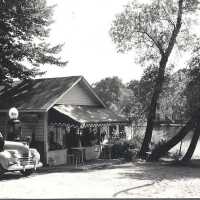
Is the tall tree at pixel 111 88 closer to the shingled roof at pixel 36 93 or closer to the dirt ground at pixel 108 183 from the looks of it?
the shingled roof at pixel 36 93

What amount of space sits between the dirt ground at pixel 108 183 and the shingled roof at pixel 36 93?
418cm

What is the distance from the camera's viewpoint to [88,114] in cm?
2362

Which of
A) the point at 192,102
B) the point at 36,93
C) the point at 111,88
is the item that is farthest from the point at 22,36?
the point at 111,88

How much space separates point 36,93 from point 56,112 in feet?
9.25

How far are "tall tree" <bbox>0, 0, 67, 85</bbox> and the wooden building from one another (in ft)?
5.48

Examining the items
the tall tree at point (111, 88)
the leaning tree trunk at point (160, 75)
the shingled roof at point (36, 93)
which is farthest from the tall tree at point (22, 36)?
the tall tree at point (111, 88)

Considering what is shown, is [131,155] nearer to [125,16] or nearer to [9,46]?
[125,16]

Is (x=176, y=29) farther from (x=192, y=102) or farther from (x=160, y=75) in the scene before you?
(x=192, y=102)

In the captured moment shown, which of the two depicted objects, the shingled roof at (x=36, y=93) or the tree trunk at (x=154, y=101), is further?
the tree trunk at (x=154, y=101)

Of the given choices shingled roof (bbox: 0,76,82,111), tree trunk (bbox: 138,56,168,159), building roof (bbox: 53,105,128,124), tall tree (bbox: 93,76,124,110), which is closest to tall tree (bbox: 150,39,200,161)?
tree trunk (bbox: 138,56,168,159)

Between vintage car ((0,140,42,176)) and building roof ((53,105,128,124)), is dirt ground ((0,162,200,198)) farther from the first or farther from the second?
building roof ((53,105,128,124))

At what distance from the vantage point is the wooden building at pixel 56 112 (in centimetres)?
2209

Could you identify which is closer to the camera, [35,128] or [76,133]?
[35,128]

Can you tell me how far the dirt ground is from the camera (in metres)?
13.2
